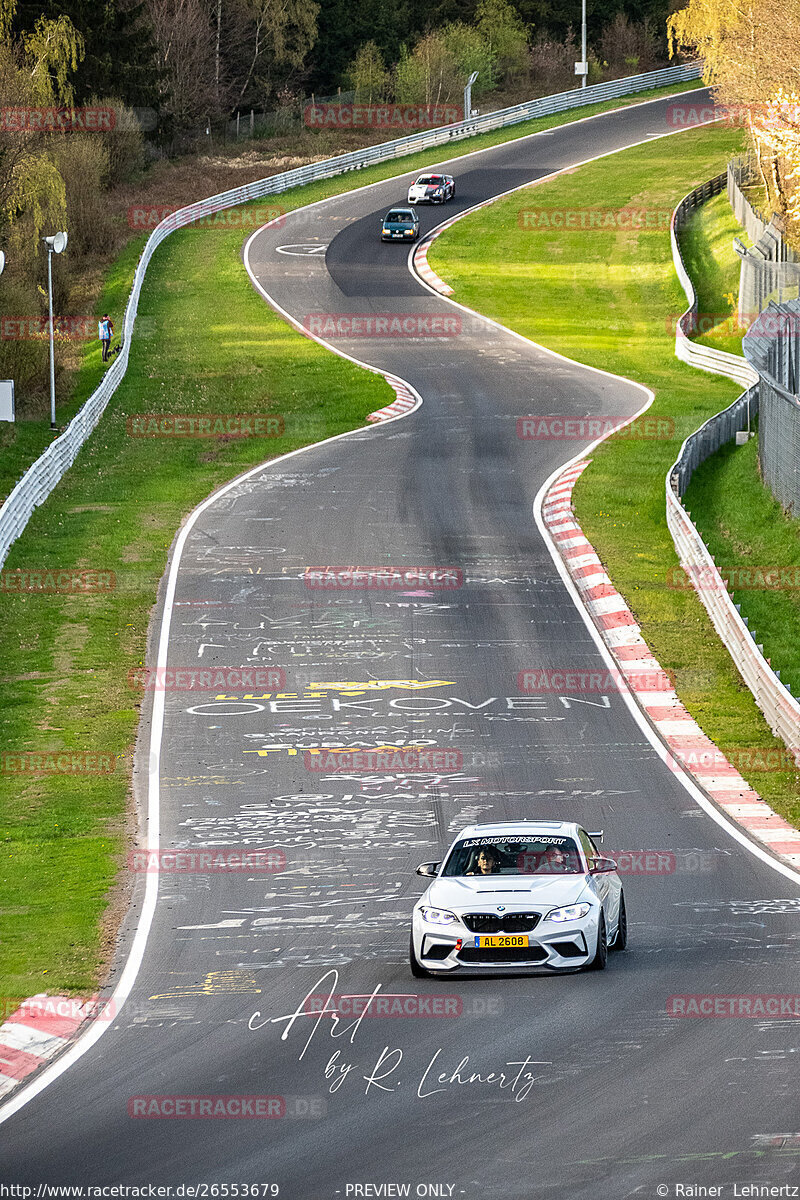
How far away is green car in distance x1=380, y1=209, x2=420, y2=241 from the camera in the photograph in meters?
69.7

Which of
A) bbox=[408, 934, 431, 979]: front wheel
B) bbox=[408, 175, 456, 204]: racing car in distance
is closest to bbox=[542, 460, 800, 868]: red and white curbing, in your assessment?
bbox=[408, 934, 431, 979]: front wheel

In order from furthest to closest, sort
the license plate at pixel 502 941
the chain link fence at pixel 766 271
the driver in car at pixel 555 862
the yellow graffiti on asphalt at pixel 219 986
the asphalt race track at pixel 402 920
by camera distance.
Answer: the chain link fence at pixel 766 271 → the driver in car at pixel 555 862 → the yellow graffiti on asphalt at pixel 219 986 → the license plate at pixel 502 941 → the asphalt race track at pixel 402 920

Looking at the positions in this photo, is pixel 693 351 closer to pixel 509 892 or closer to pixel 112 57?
pixel 112 57

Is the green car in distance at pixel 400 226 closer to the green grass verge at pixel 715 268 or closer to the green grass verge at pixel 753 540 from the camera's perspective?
the green grass verge at pixel 715 268

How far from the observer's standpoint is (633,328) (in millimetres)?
57188

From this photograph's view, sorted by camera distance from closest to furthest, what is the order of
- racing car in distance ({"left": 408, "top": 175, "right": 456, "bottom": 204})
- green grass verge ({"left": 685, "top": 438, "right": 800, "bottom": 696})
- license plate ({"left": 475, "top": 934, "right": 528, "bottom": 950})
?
license plate ({"left": 475, "top": 934, "right": 528, "bottom": 950})
green grass verge ({"left": 685, "top": 438, "right": 800, "bottom": 696})
racing car in distance ({"left": 408, "top": 175, "right": 456, "bottom": 204})

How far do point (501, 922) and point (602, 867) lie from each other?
131 cm

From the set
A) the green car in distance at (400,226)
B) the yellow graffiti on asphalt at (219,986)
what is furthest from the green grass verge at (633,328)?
the yellow graffiti on asphalt at (219,986)

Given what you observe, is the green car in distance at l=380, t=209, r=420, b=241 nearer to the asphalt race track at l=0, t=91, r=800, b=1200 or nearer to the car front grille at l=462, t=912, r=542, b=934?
the asphalt race track at l=0, t=91, r=800, b=1200

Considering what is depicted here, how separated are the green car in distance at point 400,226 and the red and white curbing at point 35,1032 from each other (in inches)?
2334

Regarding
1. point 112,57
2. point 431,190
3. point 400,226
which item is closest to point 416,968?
point 400,226

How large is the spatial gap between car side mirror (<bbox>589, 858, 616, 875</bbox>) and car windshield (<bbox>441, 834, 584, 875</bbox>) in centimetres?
14

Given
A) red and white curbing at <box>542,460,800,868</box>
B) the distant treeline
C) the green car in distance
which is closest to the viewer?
red and white curbing at <box>542,460,800,868</box>

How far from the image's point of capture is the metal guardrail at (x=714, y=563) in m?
22.7
